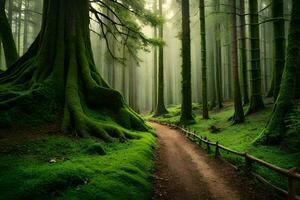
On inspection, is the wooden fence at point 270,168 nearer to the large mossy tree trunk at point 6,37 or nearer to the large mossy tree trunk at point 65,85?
the large mossy tree trunk at point 65,85

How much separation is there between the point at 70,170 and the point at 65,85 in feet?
18.1

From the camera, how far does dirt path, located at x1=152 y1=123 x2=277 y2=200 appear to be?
6625mm

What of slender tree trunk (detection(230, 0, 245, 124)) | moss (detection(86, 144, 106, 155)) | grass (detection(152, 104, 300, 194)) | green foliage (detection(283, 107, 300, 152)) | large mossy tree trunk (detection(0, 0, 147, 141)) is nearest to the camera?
grass (detection(152, 104, 300, 194))

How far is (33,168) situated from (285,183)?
6399 millimetres

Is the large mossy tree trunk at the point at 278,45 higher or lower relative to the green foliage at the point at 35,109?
higher

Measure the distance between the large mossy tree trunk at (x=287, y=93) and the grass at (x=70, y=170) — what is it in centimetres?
461

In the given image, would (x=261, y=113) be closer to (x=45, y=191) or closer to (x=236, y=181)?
(x=236, y=181)

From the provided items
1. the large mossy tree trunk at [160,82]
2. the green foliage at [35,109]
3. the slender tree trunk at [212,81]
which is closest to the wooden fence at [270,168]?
the green foliage at [35,109]

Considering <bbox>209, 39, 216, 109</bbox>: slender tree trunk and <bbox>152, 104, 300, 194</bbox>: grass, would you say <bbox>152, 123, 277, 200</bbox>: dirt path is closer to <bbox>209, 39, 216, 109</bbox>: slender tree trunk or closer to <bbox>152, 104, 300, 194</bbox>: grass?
<bbox>152, 104, 300, 194</bbox>: grass

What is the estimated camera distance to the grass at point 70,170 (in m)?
5.19

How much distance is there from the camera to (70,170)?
5.95 m

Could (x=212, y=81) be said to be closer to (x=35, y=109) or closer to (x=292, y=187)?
(x=35, y=109)

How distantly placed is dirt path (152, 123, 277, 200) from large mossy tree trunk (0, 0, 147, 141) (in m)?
2.40

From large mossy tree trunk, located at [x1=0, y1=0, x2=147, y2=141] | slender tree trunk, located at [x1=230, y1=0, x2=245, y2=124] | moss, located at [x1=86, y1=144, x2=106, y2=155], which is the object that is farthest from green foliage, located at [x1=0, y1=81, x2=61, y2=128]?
slender tree trunk, located at [x1=230, y1=0, x2=245, y2=124]
